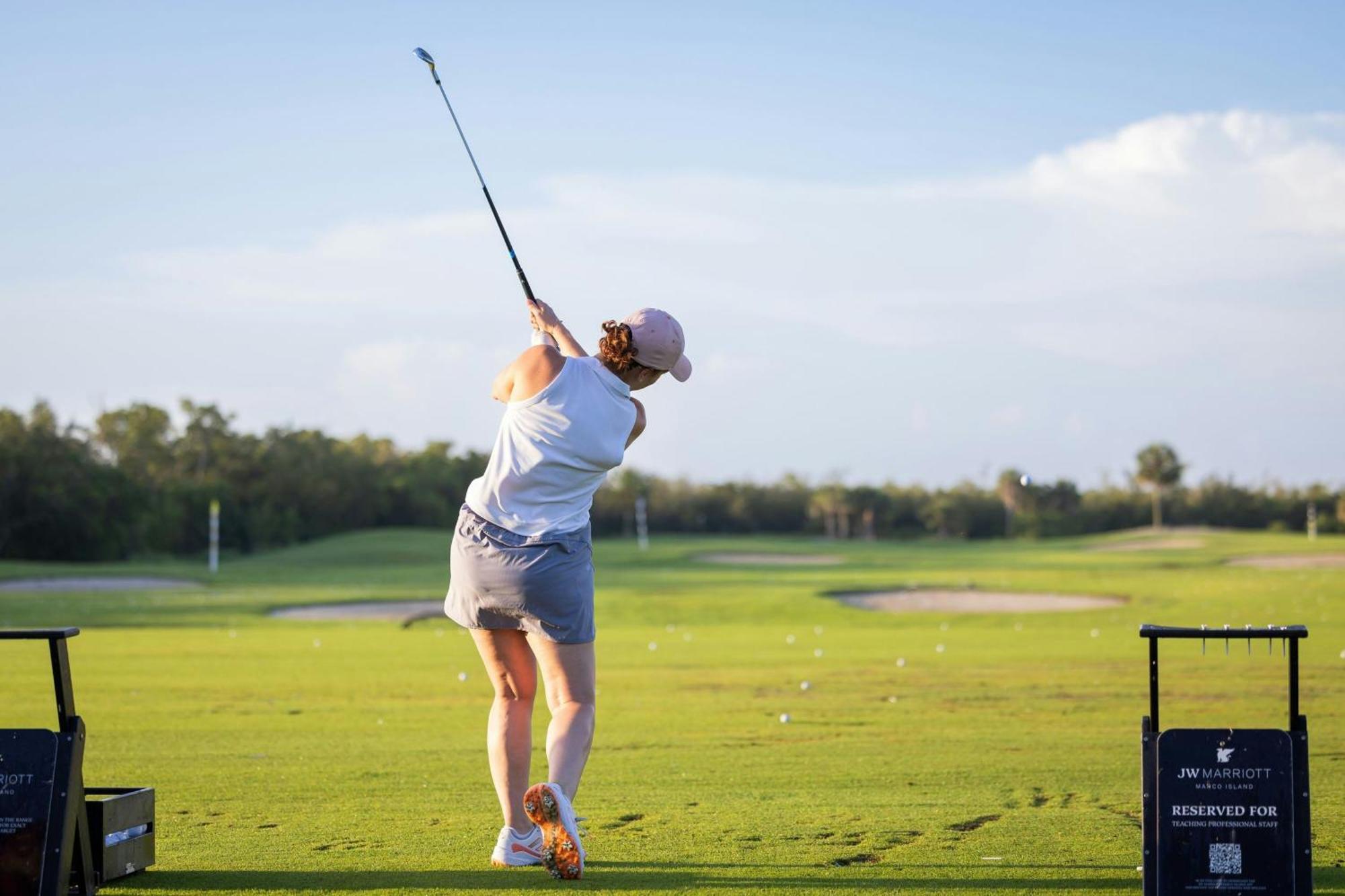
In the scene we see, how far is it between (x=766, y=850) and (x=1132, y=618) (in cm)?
1901

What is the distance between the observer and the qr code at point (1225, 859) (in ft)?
15.2

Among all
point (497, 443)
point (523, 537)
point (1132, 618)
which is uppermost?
point (497, 443)

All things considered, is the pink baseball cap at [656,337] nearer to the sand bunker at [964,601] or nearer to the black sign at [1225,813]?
the black sign at [1225,813]

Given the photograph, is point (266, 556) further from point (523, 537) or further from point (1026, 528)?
point (523, 537)

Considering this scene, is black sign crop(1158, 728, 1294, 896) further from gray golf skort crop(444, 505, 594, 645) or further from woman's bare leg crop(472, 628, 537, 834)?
woman's bare leg crop(472, 628, 537, 834)

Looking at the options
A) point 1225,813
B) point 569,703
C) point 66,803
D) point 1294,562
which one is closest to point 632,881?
point 569,703

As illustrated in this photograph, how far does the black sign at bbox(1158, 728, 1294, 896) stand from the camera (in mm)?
4617

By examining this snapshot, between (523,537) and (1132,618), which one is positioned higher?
(523,537)

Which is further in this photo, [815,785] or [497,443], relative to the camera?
[815,785]

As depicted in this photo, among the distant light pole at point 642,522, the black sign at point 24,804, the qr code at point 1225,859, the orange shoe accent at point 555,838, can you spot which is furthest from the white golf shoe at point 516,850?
the distant light pole at point 642,522

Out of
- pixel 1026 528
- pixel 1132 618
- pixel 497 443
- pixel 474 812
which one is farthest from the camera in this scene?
pixel 1026 528

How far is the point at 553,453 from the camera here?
5539mm

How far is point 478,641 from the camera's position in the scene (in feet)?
19.0

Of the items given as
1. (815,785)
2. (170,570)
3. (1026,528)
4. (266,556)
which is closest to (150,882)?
(815,785)
